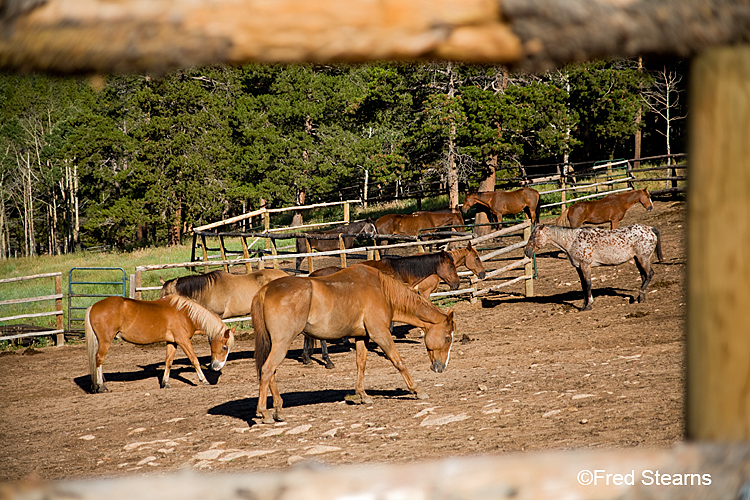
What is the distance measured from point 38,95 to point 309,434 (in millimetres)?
48485

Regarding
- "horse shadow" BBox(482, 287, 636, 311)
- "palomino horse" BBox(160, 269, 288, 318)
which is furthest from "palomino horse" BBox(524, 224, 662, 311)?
"palomino horse" BBox(160, 269, 288, 318)

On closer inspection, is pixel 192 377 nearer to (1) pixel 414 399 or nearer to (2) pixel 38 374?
(2) pixel 38 374

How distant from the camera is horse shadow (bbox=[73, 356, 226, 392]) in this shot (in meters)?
9.83

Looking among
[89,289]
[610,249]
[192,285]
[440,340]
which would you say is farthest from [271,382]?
[89,289]

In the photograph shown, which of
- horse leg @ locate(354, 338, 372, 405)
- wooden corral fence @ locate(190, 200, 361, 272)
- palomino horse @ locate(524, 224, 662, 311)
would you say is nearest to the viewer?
horse leg @ locate(354, 338, 372, 405)

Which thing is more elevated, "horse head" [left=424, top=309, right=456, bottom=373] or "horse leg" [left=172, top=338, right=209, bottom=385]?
"horse head" [left=424, top=309, right=456, bottom=373]

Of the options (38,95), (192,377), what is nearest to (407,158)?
(192,377)

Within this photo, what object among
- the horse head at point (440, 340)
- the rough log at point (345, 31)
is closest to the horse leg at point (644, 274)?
the horse head at point (440, 340)

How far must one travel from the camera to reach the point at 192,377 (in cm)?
1009

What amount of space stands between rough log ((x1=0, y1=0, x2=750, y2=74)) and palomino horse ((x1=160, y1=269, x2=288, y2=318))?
1058cm

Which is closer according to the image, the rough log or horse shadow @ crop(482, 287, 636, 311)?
the rough log

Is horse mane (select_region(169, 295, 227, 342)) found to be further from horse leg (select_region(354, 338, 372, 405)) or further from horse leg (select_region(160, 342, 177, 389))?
horse leg (select_region(354, 338, 372, 405))

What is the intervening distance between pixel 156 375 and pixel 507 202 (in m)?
13.2

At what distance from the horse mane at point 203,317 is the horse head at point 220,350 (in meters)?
0.17
